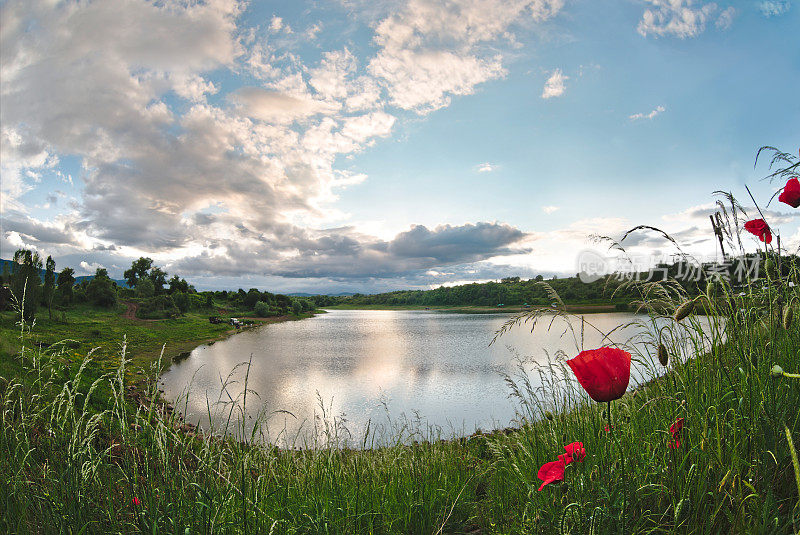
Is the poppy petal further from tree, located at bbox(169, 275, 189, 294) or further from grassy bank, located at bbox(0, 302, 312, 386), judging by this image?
tree, located at bbox(169, 275, 189, 294)

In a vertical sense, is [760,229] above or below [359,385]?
above

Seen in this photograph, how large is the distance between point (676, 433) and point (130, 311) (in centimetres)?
5083

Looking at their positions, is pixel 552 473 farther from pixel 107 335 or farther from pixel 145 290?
pixel 145 290

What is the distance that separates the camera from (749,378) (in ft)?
6.92

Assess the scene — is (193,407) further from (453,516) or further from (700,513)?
(700,513)

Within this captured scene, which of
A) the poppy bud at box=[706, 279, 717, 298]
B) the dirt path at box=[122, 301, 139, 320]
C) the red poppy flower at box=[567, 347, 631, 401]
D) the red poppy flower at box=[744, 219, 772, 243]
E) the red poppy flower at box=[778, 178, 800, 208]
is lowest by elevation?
the dirt path at box=[122, 301, 139, 320]

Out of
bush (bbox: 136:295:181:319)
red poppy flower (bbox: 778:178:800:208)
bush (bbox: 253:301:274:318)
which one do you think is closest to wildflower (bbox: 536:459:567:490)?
red poppy flower (bbox: 778:178:800:208)

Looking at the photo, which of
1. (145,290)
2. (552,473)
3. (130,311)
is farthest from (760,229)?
(145,290)

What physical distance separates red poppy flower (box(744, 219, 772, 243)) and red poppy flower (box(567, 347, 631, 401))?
181cm

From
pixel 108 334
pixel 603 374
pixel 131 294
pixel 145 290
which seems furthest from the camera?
→ pixel 131 294

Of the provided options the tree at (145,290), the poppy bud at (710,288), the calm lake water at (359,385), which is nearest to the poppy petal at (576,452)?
the poppy bud at (710,288)

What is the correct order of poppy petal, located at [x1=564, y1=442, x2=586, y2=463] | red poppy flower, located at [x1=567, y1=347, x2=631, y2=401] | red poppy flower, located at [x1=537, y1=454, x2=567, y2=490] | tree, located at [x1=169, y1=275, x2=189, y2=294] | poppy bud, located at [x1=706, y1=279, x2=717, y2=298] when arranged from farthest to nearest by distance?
tree, located at [x1=169, y1=275, x2=189, y2=294] < poppy bud, located at [x1=706, y1=279, x2=717, y2=298] < poppy petal, located at [x1=564, y1=442, x2=586, y2=463] < red poppy flower, located at [x1=537, y1=454, x2=567, y2=490] < red poppy flower, located at [x1=567, y1=347, x2=631, y2=401]

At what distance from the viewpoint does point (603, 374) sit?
1547mm

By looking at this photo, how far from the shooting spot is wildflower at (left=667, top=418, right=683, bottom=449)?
76.1 inches
